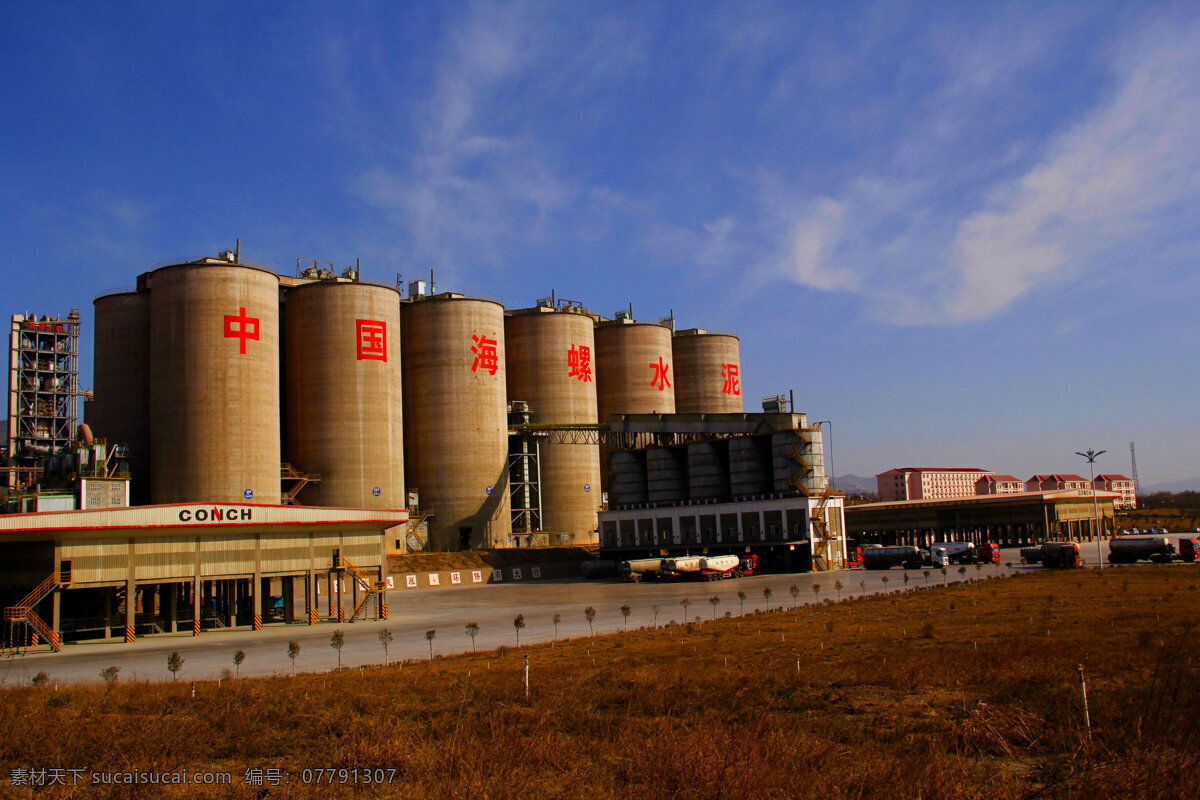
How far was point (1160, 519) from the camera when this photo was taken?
530 feet

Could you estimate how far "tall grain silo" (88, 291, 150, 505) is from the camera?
78188 mm

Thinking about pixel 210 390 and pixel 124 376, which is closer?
pixel 210 390

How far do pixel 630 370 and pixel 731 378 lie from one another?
1681cm

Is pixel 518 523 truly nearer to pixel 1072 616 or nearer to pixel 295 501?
pixel 295 501

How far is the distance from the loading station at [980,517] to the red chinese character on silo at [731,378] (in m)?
21.4

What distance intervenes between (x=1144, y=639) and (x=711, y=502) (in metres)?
57.9

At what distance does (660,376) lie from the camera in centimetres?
10962

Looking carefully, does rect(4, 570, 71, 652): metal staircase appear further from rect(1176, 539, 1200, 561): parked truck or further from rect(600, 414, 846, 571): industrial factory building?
rect(1176, 539, 1200, 561): parked truck

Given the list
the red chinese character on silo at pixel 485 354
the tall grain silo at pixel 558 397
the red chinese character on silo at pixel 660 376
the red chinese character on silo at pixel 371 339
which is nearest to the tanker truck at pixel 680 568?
the tall grain silo at pixel 558 397

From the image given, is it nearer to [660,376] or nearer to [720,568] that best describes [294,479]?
[720,568]

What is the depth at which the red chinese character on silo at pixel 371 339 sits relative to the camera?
80812 mm

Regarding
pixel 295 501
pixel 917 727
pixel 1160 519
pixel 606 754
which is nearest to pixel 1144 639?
pixel 917 727

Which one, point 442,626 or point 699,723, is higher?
point 699,723

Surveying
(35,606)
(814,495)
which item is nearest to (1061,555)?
(814,495)
